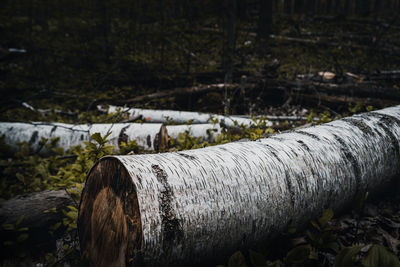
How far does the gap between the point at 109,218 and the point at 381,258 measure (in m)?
1.40

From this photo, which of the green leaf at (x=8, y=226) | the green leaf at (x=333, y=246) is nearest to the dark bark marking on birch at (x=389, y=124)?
the green leaf at (x=333, y=246)

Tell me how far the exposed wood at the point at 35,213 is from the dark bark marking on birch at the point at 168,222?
1.31m

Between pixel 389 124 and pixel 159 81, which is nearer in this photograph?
pixel 389 124

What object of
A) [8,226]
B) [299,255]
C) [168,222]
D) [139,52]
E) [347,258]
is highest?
[139,52]

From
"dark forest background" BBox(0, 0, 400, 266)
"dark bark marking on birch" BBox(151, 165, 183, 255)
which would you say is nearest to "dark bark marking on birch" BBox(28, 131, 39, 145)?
"dark forest background" BBox(0, 0, 400, 266)

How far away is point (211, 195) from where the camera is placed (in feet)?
4.46

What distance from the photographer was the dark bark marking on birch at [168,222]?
119 centimetres

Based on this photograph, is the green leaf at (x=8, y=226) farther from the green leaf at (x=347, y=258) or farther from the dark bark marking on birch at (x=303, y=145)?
the dark bark marking on birch at (x=303, y=145)

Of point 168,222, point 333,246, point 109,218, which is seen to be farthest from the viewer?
point 333,246

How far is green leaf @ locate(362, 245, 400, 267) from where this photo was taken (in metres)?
1.02

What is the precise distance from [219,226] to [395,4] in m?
32.8

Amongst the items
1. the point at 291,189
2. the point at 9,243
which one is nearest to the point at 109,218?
the point at 9,243

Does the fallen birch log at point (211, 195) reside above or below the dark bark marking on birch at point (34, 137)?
above

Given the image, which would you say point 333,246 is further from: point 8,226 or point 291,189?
point 8,226
